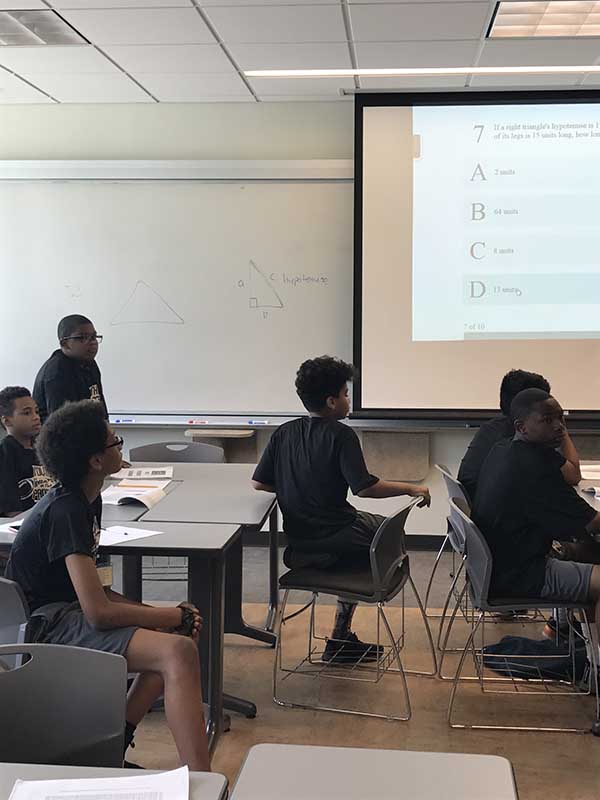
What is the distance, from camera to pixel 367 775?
1.25 meters

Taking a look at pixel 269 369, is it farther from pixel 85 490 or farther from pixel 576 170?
pixel 85 490

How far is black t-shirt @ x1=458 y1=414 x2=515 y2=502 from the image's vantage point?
3.62m

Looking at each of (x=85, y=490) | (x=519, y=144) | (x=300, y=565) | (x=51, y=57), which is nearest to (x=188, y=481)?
(x=300, y=565)

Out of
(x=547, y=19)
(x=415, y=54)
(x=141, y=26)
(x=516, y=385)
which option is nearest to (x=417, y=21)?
(x=415, y=54)

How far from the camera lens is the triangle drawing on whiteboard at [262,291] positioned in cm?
516

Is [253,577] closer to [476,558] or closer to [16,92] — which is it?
[476,558]

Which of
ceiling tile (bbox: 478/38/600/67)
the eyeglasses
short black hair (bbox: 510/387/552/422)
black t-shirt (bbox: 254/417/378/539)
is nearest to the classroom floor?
black t-shirt (bbox: 254/417/378/539)

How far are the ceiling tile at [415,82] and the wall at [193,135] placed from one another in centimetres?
36

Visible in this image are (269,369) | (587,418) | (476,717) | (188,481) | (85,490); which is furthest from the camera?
(269,369)

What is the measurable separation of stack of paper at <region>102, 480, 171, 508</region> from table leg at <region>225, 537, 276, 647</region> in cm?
49

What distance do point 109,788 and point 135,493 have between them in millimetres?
2041

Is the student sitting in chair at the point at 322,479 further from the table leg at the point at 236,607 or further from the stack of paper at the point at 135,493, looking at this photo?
the table leg at the point at 236,607

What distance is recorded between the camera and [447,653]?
144 inches

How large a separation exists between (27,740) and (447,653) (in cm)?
243
